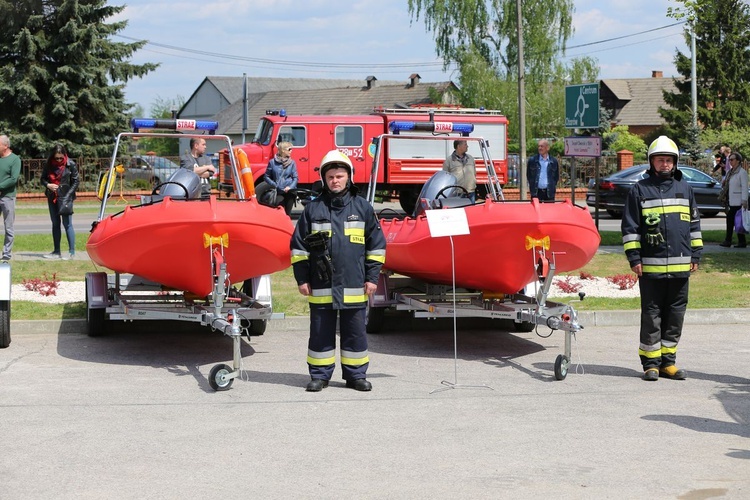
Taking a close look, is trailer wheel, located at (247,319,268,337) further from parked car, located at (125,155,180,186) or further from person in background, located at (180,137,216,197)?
parked car, located at (125,155,180,186)

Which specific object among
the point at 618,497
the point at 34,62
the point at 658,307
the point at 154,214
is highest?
the point at 34,62

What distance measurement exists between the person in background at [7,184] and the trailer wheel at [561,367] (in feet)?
29.9

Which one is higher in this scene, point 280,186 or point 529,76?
point 529,76

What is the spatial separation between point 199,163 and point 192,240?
3.48 metres

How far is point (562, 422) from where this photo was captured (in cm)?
778

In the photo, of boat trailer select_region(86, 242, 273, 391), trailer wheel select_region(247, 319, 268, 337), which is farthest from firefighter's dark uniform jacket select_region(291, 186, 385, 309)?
trailer wheel select_region(247, 319, 268, 337)

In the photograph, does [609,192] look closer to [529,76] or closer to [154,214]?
[154,214]

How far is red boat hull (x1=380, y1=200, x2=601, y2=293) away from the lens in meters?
9.87

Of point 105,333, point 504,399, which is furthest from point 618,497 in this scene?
point 105,333

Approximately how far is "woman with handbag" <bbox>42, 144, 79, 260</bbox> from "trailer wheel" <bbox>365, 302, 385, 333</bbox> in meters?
6.63

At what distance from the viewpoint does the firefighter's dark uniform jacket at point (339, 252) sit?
8891 mm

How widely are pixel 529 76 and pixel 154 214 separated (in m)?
A: 48.3

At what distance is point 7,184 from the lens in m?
15.7

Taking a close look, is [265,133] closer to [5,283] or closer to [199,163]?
[199,163]
